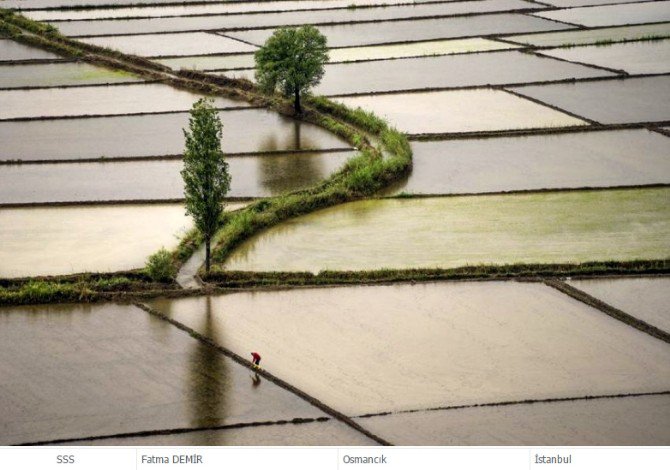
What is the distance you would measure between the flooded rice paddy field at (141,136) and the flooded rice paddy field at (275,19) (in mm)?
9006

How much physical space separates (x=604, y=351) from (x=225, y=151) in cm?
918

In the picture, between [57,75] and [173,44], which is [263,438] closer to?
[57,75]

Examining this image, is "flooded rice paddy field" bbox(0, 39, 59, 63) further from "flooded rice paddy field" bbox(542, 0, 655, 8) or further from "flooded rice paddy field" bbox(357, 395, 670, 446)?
"flooded rice paddy field" bbox(357, 395, 670, 446)

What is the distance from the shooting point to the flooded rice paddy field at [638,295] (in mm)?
11602

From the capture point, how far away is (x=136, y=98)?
73.1 feet

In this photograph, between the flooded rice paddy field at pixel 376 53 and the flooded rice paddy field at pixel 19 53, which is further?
the flooded rice paddy field at pixel 19 53

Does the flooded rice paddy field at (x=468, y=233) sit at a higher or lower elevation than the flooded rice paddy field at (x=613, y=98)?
lower

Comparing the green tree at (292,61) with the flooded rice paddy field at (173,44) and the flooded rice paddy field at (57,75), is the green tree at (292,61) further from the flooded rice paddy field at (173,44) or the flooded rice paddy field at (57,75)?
the flooded rice paddy field at (173,44)

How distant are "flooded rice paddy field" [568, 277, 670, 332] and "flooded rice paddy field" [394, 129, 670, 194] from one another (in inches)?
144


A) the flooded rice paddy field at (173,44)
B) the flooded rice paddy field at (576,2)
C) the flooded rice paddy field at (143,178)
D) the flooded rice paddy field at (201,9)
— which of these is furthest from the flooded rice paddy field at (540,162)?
the flooded rice paddy field at (201,9)

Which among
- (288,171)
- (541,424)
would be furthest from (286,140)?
(541,424)

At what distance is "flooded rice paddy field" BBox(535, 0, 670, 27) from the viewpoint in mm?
28625

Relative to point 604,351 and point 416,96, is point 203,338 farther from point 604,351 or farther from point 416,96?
point 416,96
